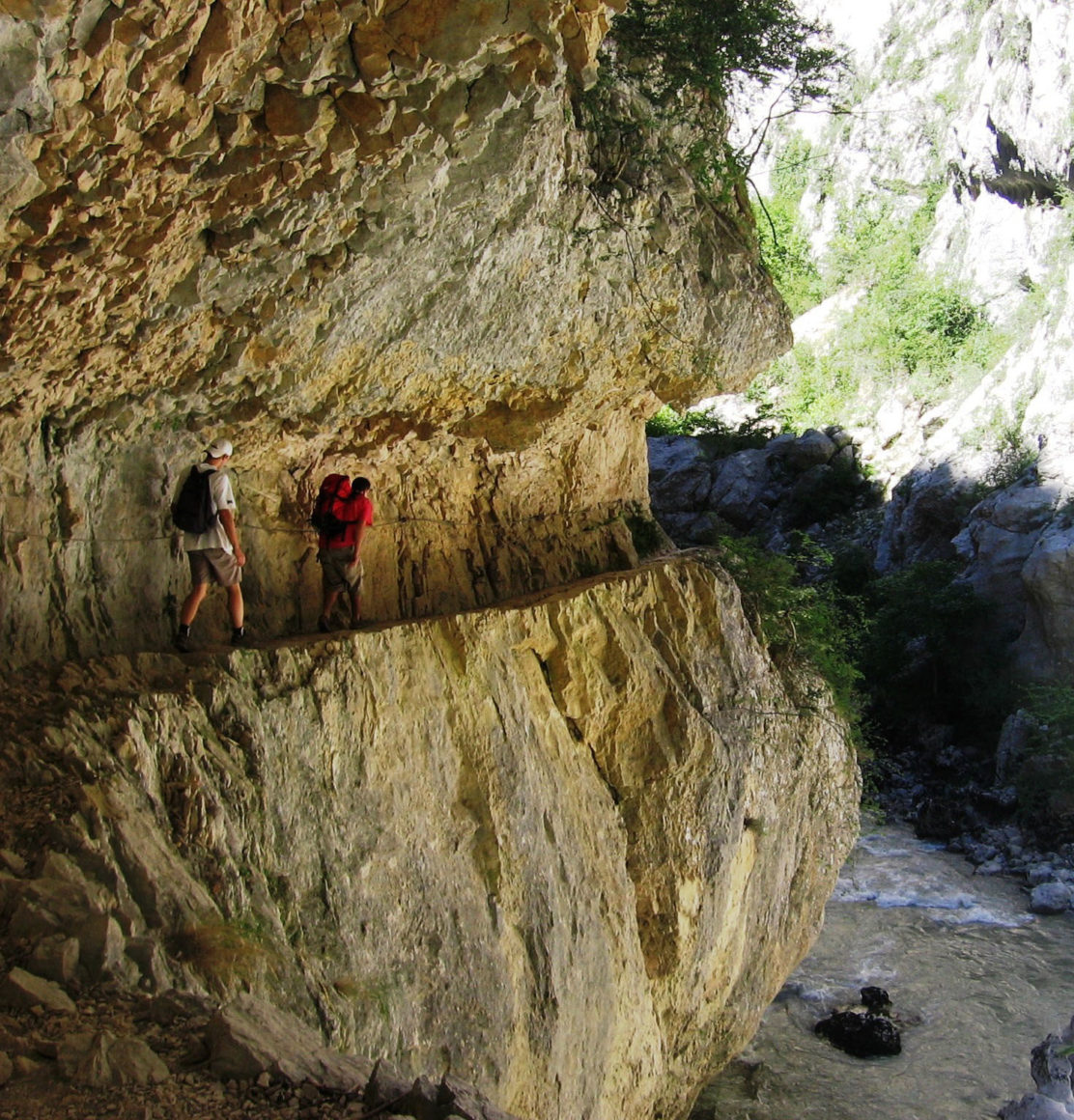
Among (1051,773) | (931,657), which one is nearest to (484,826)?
(1051,773)

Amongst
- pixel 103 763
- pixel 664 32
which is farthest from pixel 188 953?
pixel 664 32

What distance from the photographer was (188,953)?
378cm

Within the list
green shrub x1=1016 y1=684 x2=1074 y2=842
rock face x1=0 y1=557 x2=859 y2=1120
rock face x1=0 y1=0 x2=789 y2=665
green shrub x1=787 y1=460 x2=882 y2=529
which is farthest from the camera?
green shrub x1=787 y1=460 x2=882 y2=529

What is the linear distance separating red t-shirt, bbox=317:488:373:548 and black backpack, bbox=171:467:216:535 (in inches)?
48.5

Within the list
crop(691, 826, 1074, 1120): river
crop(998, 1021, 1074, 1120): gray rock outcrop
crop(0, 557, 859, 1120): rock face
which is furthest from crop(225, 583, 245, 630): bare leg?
crop(998, 1021, 1074, 1120): gray rock outcrop

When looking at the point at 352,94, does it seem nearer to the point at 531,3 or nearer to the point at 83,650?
the point at 531,3

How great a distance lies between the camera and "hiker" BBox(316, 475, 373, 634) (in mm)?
7355

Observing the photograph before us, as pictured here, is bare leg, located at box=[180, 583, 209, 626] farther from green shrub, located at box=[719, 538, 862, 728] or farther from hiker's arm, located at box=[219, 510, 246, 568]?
green shrub, located at box=[719, 538, 862, 728]

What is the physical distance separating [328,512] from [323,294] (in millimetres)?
2003

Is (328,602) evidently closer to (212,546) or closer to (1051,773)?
(212,546)

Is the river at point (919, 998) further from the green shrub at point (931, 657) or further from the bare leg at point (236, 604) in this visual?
the bare leg at point (236, 604)

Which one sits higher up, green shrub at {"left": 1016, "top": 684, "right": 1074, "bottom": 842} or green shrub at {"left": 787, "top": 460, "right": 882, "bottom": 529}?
green shrub at {"left": 787, "top": 460, "right": 882, "bottom": 529}

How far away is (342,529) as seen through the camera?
7355 millimetres

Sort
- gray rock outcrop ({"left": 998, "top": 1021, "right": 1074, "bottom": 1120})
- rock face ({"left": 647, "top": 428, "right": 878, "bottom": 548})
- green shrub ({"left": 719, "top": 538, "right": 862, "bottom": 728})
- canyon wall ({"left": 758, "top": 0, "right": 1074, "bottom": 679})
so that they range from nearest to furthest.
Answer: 1. gray rock outcrop ({"left": 998, "top": 1021, "right": 1074, "bottom": 1120})
2. green shrub ({"left": 719, "top": 538, "right": 862, "bottom": 728})
3. canyon wall ({"left": 758, "top": 0, "right": 1074, "bottom": 679})
4. rock face ({"left": 647, "top": 428, "right": 878, "bottom": 548})
